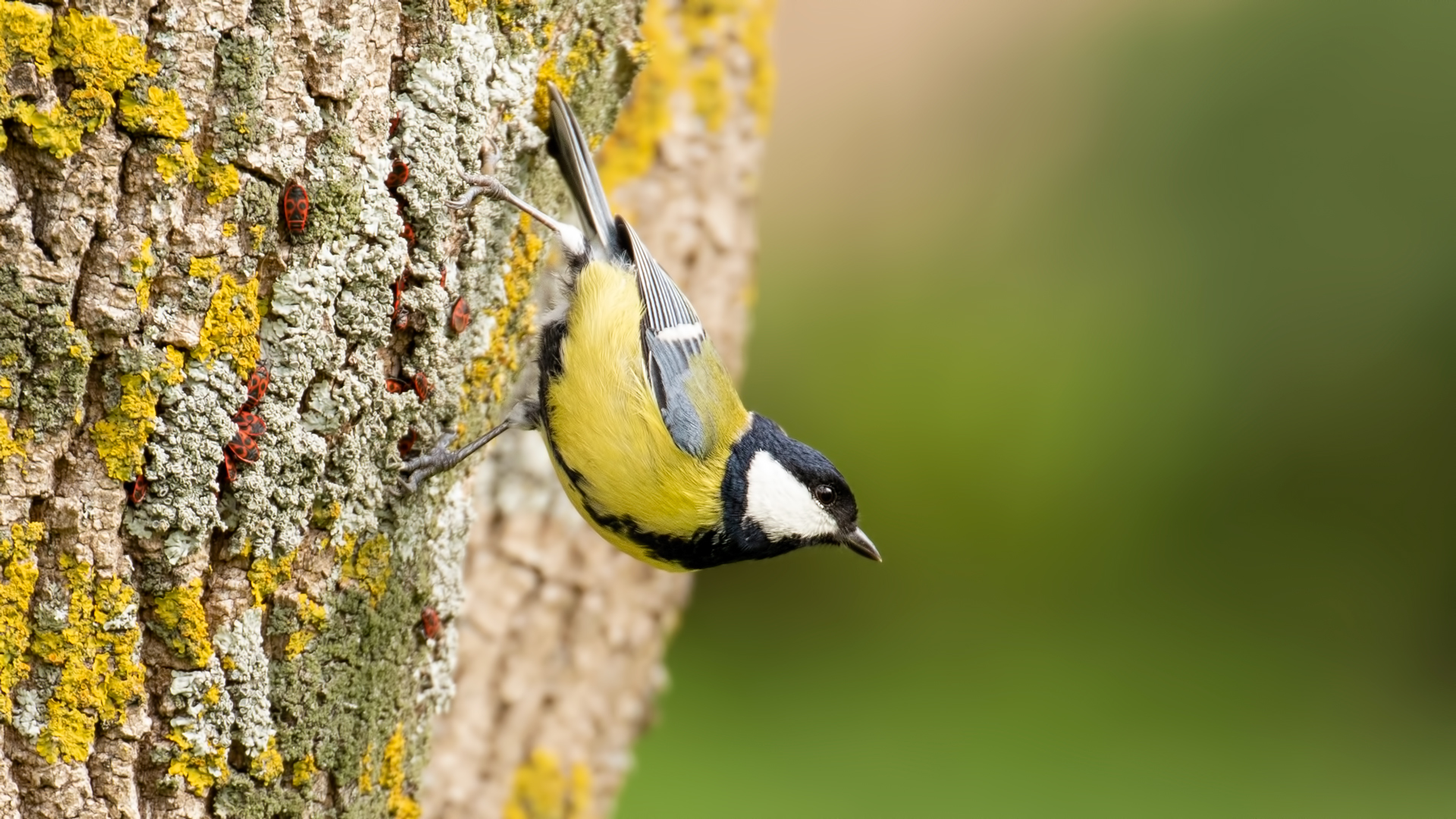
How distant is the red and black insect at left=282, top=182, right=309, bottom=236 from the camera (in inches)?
59.1

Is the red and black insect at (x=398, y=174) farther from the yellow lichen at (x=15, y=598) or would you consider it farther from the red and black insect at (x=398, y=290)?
the yellow lichen at (x=15, y=598)

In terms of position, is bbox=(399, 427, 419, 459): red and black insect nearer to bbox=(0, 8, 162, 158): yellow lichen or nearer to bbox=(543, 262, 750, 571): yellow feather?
bbox=(543, 262, 750, 571): yellow feather

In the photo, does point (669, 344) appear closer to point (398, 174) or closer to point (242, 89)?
point (398, 174)

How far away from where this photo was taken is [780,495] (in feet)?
7.60

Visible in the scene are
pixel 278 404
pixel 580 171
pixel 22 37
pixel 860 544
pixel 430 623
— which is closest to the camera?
pixel 22 37

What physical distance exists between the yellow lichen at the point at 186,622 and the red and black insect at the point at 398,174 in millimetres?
596

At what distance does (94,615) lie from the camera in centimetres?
145

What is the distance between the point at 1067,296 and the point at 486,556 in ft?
10.9

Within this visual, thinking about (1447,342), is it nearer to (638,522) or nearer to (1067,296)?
(1067,296)

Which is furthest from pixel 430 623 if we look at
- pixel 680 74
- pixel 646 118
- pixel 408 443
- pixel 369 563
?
pixel 680 74

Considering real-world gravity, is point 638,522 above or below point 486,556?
above

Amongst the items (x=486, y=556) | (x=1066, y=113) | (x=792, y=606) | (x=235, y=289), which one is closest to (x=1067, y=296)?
(x=1066, y=113)

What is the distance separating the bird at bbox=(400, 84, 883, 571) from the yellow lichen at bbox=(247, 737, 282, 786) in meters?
0.60

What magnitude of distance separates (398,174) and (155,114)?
14.2 inches
